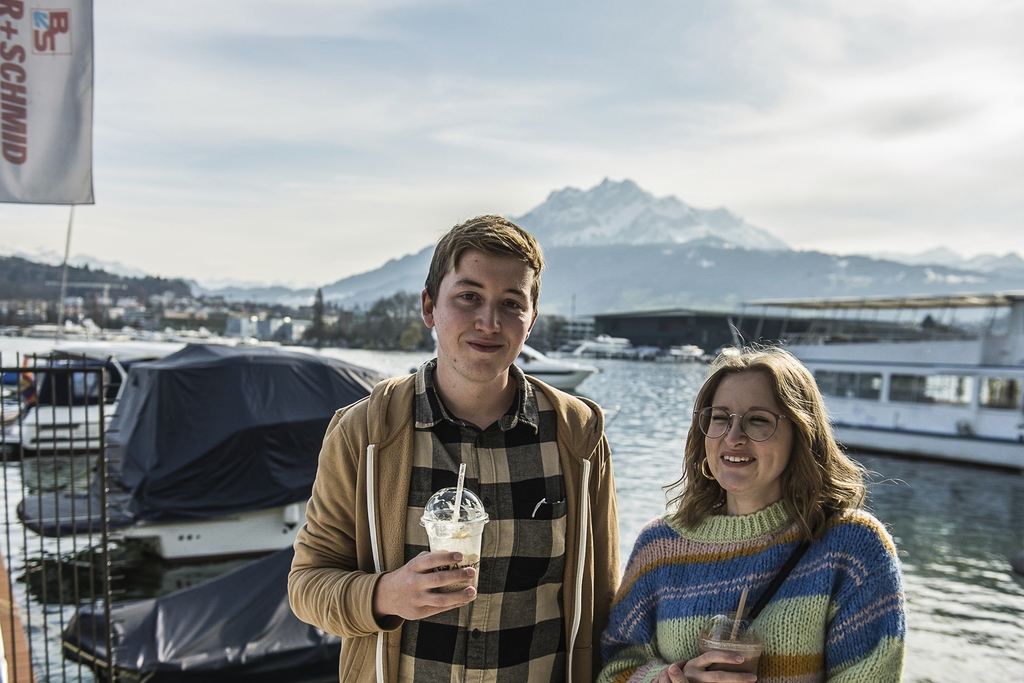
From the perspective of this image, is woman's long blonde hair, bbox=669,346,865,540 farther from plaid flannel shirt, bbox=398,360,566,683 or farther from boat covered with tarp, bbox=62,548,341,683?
boat covered with tarp, bbox=62,548,341,683

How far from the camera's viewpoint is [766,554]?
7.22 feet

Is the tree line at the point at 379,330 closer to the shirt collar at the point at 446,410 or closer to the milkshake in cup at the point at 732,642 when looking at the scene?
the shirt collar at the point at 446,410

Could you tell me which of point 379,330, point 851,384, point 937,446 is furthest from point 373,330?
point 937,446

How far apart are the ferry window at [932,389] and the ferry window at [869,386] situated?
1.39 feet

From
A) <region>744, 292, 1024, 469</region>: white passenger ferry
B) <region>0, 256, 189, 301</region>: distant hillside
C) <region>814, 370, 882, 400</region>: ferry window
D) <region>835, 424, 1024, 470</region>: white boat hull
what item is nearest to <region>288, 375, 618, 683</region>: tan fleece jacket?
<region>744, 292, 1024, 469</region>: white passenger ferry

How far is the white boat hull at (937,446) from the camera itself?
22.8 meters

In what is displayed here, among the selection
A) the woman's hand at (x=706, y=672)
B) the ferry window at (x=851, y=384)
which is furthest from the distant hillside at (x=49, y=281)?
the woman's hand at (x=706, y=672)

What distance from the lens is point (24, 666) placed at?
210 inches

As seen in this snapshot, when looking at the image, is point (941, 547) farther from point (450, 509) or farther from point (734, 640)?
point (450, 509)

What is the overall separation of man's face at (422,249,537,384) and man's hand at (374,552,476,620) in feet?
1.77

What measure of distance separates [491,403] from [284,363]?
33.7 ft

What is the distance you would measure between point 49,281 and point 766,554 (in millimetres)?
92294

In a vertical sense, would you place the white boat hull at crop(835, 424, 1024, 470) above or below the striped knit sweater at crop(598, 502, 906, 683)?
below

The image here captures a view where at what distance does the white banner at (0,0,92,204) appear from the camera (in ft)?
13.6
